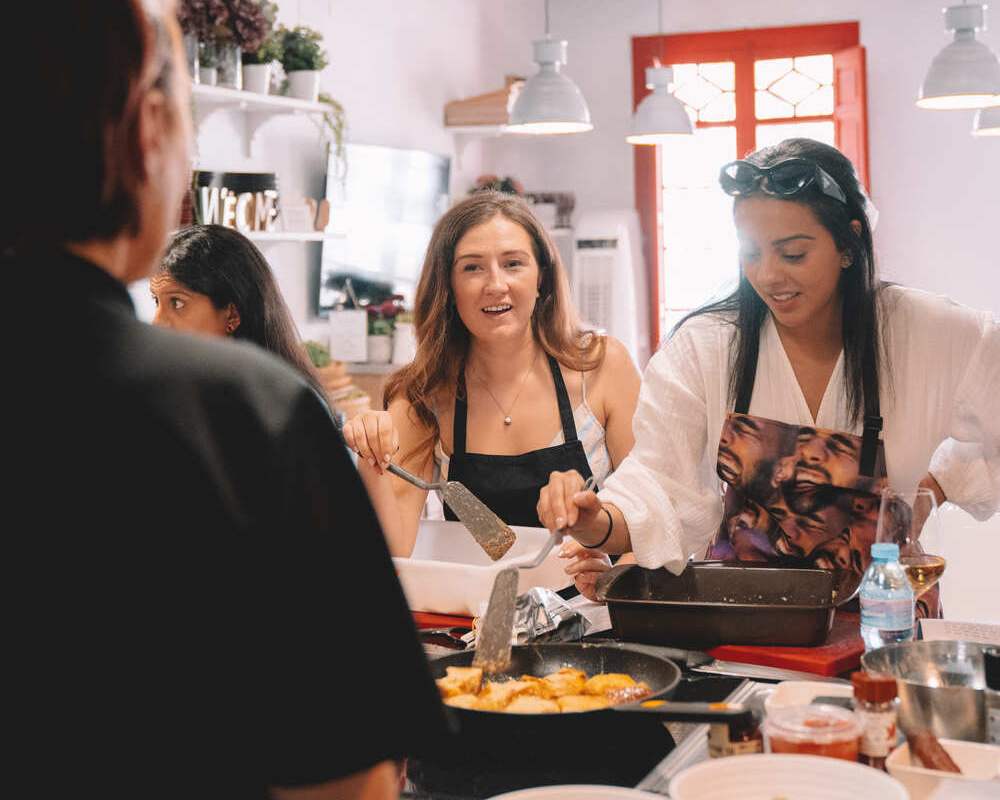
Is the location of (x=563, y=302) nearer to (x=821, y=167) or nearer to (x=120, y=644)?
(x=821, y=167)

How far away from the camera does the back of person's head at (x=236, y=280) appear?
2.58 meters

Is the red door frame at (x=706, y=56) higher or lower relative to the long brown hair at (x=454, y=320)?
higher

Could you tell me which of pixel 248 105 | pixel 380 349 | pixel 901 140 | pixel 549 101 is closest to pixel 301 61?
pixel 248 105

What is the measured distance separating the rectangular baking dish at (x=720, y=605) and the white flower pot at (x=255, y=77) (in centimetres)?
281

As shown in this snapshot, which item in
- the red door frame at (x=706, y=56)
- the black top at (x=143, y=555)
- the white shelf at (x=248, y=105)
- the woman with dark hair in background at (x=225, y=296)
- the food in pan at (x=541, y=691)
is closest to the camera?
the black top at (x=143, y=555)

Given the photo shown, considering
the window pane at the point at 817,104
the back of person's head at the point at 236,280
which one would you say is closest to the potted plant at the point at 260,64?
the back of person's head at the point at 236,280

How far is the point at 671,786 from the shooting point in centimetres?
109

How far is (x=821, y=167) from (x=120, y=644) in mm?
1664

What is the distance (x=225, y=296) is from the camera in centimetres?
260

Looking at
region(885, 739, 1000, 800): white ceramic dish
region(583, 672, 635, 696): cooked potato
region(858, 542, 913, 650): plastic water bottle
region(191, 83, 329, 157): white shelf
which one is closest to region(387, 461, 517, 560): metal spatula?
region(583, 672, 635, 696): cooked potato

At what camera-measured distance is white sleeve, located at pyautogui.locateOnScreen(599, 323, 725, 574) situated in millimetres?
2049

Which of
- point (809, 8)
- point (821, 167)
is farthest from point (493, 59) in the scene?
point (821, 167)

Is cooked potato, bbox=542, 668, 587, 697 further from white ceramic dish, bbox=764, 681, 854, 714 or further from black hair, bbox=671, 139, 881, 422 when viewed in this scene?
black hair, bbox=671, 139, 881, 422

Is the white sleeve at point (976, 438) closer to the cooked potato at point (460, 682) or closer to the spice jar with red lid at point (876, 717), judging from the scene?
the spice jar with red lid at point (876, 717)
